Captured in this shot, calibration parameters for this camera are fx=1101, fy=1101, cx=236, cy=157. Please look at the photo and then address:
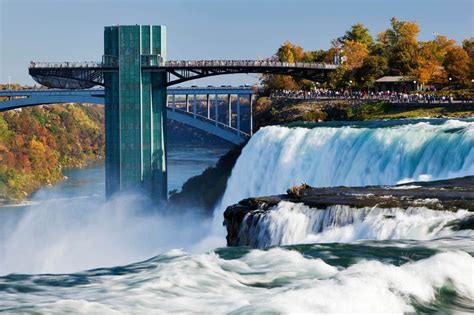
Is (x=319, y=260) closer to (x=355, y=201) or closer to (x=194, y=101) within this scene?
(x=355, y=201)

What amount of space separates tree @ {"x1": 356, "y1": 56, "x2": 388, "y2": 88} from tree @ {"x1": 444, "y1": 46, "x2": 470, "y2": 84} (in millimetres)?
4617

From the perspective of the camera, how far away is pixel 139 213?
59.3 meters

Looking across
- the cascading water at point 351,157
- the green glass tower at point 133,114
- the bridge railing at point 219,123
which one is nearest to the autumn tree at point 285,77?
the bridge railing at point 219,123

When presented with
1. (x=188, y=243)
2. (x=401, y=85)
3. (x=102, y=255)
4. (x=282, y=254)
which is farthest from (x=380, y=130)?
(x=401, y=85)

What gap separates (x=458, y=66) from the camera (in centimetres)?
7369

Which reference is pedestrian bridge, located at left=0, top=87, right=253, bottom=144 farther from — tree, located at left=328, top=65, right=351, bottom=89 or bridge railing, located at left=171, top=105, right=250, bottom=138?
tree, located at left=328, top=65, right=351, bottom=89

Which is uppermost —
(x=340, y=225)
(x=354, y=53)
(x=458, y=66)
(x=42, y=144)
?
(x=354, y=53)

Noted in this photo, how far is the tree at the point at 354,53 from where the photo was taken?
255 feet

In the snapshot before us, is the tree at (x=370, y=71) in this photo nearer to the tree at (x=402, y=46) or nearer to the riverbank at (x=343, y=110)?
the tree at (x=402, y=46)

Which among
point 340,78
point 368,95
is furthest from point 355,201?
point 340,78

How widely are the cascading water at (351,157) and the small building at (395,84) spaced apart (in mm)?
23601

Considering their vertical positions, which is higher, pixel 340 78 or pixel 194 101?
pixel 340 78

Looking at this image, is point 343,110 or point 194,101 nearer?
point 343,110

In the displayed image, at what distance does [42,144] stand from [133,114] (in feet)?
208
